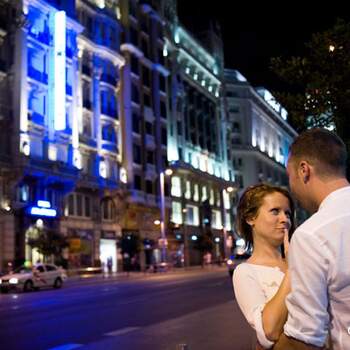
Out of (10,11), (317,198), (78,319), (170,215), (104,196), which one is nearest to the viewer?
(317,198)

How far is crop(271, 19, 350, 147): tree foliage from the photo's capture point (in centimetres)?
941

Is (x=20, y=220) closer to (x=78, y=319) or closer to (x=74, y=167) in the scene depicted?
(x=74, y=167)

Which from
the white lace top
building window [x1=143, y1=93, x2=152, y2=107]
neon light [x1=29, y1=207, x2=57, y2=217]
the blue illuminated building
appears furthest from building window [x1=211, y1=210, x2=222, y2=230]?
the white lace top

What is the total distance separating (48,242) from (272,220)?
3709 cm

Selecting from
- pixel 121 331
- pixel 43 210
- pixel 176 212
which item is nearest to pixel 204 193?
pixel 176 212

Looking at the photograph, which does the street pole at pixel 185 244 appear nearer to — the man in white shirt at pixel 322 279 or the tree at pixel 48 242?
the tree at pixel 48 242

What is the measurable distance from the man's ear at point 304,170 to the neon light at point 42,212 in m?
39.0

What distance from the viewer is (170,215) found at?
2468 inches

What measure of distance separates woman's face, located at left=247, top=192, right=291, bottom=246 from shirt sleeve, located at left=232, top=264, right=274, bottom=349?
0.22 metres

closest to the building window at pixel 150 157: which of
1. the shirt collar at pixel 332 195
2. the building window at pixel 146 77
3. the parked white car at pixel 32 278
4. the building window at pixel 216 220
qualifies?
the building window at pixel 146 77

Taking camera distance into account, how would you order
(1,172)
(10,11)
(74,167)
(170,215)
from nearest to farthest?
(1,172)
(10,11)
(74,167)
(170,215)

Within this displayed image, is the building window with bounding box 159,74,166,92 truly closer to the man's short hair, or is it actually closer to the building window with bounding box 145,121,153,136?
the building window with bounding box 145,121,153,136

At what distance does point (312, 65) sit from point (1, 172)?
30.9m

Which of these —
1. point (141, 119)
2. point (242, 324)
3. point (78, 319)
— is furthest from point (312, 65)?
point (141, 119)
